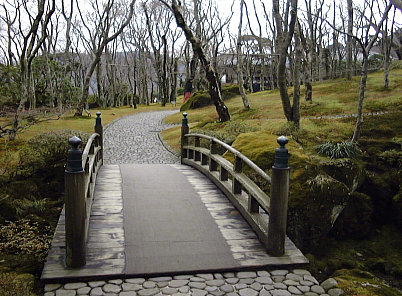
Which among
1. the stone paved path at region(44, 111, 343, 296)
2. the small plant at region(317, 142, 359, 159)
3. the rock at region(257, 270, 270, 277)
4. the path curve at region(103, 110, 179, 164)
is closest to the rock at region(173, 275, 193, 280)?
the stone paved path at region(44, 111, 343, 296)

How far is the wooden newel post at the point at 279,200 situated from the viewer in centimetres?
492

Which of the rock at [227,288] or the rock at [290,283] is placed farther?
the rock at [290,283]

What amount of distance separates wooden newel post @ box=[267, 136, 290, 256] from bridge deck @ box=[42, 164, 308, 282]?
7.9 inches

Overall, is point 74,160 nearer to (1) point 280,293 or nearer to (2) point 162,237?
(2) point 162,237

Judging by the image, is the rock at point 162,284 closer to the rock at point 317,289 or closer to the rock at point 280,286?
the rock at point 280,286

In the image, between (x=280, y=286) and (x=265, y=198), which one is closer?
(x=280, y=286)

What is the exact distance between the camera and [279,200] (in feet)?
16.3

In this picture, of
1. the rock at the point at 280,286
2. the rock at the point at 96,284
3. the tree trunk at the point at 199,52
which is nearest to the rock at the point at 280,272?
the rock at the point at 280,286

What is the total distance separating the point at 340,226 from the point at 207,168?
136 inches

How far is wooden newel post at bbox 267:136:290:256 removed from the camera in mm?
4922

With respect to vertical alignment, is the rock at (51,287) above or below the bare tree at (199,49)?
below

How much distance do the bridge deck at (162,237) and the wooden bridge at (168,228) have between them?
1 cm

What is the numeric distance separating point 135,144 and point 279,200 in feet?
41.0

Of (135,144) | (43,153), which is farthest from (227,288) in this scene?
(135,144)
